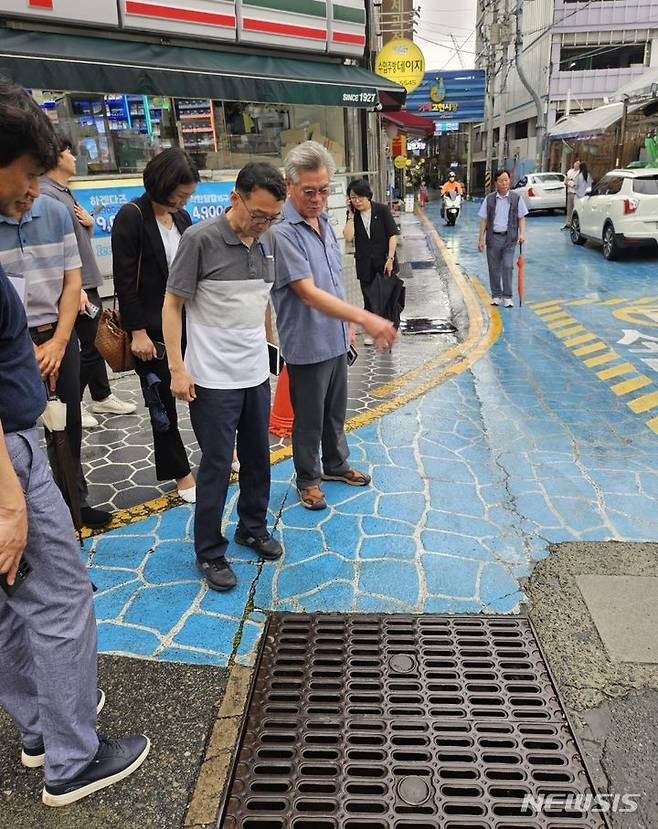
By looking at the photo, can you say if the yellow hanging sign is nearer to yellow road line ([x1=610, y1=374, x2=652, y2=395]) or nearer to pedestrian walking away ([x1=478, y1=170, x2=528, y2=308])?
pedestrian walking away ([x1=478, y1=170, x2=528, y2=308])

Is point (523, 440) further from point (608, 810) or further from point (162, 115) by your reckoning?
point (162, 115)

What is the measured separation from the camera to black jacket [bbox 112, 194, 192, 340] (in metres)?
3.46

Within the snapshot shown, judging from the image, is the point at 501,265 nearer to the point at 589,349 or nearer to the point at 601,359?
the point at 589,349

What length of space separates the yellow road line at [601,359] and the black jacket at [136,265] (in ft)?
14.9

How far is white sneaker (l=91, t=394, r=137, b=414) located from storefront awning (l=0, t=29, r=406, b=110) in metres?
2.85

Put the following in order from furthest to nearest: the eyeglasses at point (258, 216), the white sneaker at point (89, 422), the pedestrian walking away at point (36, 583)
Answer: the white sneaker at point (89, 422) < the eyeglasses at point (258, 216) < the pedestrian walking away at point (36, 583)

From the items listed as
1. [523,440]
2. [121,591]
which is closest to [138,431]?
[121,591]

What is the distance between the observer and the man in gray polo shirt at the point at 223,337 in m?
2.79

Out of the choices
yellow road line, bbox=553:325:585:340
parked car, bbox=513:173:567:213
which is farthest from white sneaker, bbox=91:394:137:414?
parked car, bbox=513:173:567:213

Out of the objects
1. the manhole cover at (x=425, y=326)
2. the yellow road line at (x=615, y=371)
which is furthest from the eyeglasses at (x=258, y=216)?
the manhole cover at (x=425, y=326)

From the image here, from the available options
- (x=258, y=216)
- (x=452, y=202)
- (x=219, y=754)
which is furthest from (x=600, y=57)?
(x=219, y=754)

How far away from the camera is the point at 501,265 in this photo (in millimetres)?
9188

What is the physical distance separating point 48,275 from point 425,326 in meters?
6.15

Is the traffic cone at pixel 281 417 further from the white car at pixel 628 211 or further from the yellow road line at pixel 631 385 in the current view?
the white car at pixel 628 211
